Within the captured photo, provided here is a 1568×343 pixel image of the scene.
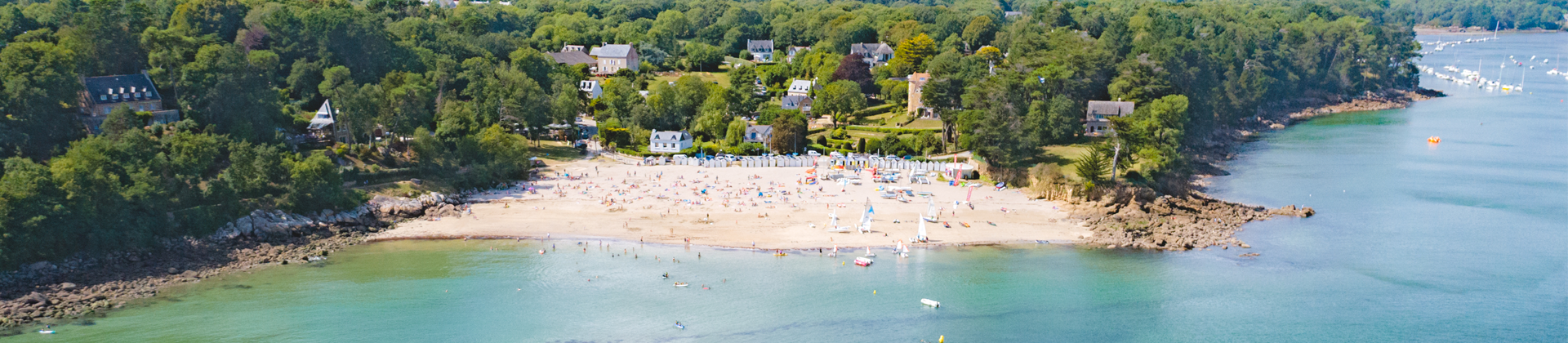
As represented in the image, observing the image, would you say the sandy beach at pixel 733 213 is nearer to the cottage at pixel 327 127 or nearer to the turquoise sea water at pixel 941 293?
the turquoise sea water at pixel 941 293

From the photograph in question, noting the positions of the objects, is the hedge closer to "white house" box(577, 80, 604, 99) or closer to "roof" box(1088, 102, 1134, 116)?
"roof" box(1088, 102, 1134, 116)

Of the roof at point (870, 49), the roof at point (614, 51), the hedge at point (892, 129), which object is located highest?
the roof at point (870, 49)

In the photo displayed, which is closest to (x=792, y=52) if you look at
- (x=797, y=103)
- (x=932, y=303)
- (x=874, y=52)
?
(x=874, y=52)

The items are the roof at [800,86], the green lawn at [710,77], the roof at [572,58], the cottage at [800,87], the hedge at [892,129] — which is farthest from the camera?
the roof at [572,58]

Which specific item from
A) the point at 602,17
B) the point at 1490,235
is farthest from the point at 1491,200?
the point at 602,17

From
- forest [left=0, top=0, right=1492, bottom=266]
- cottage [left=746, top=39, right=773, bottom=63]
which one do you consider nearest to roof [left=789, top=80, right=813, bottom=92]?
forest [left=0, top=0, right=1492, bottom=266]

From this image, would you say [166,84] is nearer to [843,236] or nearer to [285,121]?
[285,121]

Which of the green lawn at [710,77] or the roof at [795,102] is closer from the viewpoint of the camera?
the roof at [795,102]

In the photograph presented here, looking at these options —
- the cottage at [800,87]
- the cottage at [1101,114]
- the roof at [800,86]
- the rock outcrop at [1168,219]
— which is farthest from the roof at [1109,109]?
the roof at [800,86]
